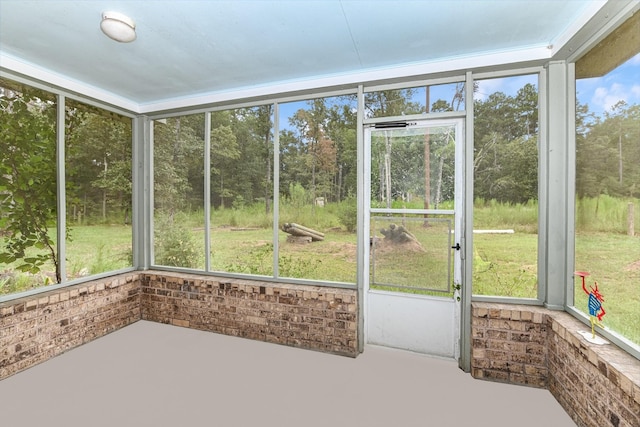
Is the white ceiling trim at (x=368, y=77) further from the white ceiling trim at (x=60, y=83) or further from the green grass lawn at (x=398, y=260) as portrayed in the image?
the green grass lawn at (x=398, y=260)

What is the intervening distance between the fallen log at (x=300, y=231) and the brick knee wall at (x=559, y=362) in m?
1.65

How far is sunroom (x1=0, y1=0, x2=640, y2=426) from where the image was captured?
6.66 ft

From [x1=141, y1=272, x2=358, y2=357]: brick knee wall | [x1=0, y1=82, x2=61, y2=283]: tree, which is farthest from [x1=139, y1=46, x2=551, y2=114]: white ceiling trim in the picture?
[x1=141, y1=272, x2=358, y2=357]: brick knee wall

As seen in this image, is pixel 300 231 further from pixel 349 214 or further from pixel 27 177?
pixel 27 177

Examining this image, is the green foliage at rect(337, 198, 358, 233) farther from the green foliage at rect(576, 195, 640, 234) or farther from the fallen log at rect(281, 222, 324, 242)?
the green foliage at rect(576, 195, 640, 234)

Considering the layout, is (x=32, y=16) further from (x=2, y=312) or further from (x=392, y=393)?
(x=392, y=393)

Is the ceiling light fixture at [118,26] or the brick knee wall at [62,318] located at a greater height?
the ceiling light fixture at [118,26]

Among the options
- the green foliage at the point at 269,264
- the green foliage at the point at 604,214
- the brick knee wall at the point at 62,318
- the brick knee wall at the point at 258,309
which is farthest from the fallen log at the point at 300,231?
the green foliage at the point at 604,214

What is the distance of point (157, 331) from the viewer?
11.3ft

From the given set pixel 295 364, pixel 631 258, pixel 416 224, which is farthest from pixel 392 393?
pixel 631 258

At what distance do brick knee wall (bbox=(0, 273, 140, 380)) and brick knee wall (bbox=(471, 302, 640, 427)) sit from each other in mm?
3751

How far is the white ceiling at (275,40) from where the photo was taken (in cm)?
200

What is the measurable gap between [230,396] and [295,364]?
66cm

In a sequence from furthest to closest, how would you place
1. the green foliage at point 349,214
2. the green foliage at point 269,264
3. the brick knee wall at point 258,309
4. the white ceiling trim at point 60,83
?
the green foliage at point 269,264
the green foliage at point 349,214
the brick knee wall at point 258,309
the white ceiling trim at point 60,83
